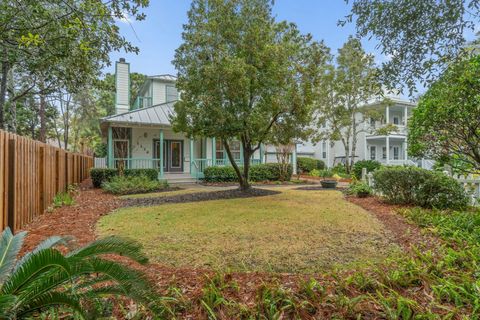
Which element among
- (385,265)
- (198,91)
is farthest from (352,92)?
(385,265)

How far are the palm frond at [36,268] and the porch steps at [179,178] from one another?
543 inches

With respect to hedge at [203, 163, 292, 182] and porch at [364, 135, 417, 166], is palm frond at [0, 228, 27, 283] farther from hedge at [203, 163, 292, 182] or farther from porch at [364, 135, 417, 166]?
porch at [364, 135, 417, 166]

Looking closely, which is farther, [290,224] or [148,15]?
[290,224]

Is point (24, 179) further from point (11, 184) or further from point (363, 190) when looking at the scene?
point (363, 190)

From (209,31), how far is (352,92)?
13.3 metres

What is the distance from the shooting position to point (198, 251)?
4297 millimetres

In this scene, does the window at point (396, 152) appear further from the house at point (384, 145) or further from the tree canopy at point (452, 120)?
the tree canopy at point (452, 120)

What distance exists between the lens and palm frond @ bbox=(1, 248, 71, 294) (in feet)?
5.98

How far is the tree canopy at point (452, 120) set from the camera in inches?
166

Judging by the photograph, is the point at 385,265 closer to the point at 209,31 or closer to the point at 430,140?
the point at 430,140

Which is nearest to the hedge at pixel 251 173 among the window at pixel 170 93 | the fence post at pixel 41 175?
the window at pixel 170 93

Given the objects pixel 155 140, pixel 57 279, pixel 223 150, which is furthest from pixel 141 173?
pixel 57 279

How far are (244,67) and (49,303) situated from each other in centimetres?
762

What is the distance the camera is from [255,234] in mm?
5164
